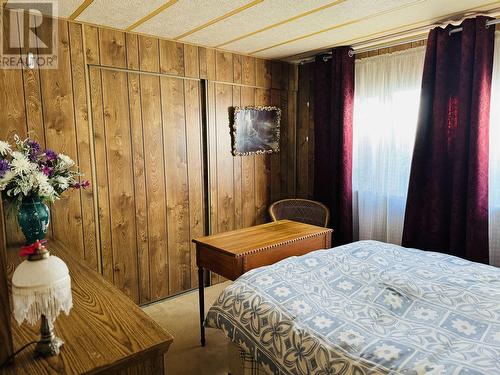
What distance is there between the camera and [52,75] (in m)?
2.48

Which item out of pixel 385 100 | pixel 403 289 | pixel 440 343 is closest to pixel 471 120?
pixel 385 100

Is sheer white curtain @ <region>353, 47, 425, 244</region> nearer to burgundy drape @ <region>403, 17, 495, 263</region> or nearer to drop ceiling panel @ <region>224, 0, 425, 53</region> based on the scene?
burgundy drape @ <region>403, 17, 495, 263</region>

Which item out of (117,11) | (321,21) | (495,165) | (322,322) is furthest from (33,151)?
(495,165)

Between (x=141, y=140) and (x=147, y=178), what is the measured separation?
323 millimetres

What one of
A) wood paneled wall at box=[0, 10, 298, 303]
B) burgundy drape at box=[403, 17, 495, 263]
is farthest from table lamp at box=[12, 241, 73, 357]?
burgundy drape at box=[403, 17, 495, 263]

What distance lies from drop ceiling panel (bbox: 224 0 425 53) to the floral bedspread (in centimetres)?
161

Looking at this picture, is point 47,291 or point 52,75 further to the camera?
point 52,75

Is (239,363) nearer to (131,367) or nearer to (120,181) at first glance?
(131,367)

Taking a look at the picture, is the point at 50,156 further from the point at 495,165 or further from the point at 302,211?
the point at 495,165

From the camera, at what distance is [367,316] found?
1.56 metres

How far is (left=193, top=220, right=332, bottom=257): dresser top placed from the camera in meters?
2.35

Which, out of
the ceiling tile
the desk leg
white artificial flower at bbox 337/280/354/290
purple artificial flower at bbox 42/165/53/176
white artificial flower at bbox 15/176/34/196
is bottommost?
the desk leg

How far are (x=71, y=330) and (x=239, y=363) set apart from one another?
973mm

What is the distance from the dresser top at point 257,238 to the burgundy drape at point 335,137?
786 mm
